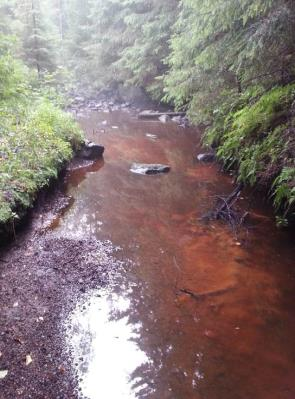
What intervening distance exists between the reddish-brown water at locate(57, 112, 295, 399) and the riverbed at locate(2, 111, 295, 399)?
1 cm

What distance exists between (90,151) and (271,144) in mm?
6543

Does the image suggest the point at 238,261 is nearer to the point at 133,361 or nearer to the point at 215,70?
the point at 133,361

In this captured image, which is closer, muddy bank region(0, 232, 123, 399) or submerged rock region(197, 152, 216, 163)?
muddy bank region(0, 232, 123, 399)

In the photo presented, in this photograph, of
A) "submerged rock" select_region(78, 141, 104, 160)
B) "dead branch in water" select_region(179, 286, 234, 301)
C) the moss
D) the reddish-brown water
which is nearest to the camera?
the reddish-brown water

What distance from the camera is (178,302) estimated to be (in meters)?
5.18

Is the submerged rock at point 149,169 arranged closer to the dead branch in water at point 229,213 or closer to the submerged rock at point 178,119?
the dead branch in water at point 229,213

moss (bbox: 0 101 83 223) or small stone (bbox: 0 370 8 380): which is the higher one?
moss (bbox: 0 101 83 223)

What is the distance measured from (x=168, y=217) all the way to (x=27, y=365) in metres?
4.63

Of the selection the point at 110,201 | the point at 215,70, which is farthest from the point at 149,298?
the point at 215,70

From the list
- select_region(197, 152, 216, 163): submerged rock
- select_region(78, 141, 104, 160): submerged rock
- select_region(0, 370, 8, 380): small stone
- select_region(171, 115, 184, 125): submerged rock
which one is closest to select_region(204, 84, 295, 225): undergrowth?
select_region(197, 152, 216, 163): submerged rock

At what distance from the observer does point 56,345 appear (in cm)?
429

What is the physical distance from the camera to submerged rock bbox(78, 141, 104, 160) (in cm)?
1206

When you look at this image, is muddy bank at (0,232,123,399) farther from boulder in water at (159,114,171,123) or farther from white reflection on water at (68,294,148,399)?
boulder in water at (159,114,171,123)

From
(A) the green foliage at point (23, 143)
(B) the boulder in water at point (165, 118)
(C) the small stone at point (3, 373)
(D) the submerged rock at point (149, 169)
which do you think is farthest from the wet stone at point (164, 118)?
(C) the small stone at point (3, 373)
